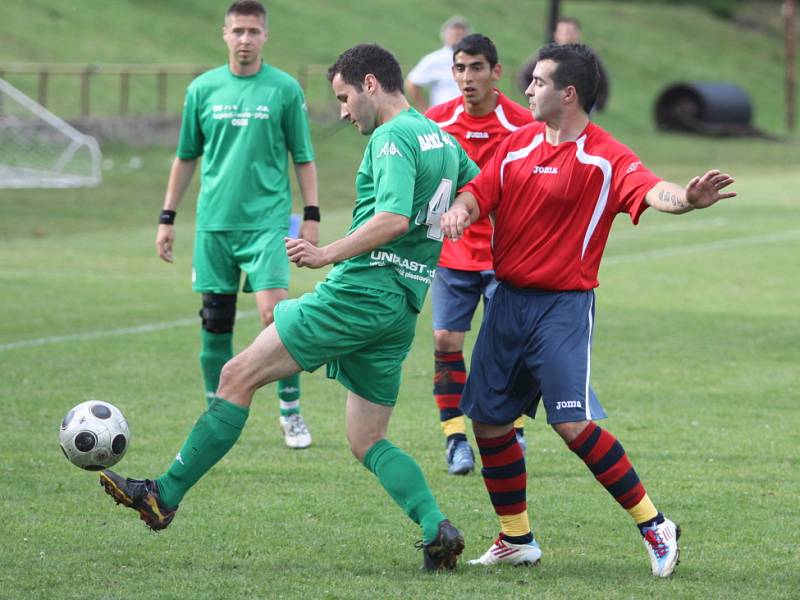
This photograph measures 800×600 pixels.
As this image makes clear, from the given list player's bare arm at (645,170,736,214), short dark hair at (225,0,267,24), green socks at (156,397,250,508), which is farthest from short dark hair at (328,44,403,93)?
short dark hair at (225,0,267,24)

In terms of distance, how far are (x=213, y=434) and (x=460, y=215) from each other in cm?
132

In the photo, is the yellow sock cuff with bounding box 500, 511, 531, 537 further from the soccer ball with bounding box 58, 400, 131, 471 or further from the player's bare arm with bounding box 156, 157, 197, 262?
the player's bare arm with bounding box 156, 157, 197, 262

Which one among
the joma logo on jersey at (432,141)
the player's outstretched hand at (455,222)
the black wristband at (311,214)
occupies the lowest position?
the black wristband at (311,214)

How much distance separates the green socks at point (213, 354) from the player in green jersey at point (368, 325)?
258cm

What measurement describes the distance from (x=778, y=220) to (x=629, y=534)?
17483 millimetres

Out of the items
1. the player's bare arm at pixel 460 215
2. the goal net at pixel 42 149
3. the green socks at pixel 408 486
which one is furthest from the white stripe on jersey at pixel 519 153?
the goal net at pixel 42 149

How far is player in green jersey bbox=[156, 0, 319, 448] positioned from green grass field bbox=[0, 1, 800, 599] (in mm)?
783

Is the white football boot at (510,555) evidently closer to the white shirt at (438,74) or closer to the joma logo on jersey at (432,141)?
the joma logo on jersey at (432,141)

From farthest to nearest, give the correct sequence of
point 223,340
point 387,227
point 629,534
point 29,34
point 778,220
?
point 29,34 → point 778,220 → point 223,340 → point 629,534 → point 387,227

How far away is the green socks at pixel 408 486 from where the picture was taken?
5.44 meters

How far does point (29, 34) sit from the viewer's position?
124 feet

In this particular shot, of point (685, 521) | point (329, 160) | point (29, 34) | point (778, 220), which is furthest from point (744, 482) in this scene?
point (29, 34)

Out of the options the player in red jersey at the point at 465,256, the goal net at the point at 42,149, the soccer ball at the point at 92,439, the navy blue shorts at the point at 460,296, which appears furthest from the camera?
the goal net at the point at 42,149

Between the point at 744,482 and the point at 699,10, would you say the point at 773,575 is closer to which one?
the point at 744,482
